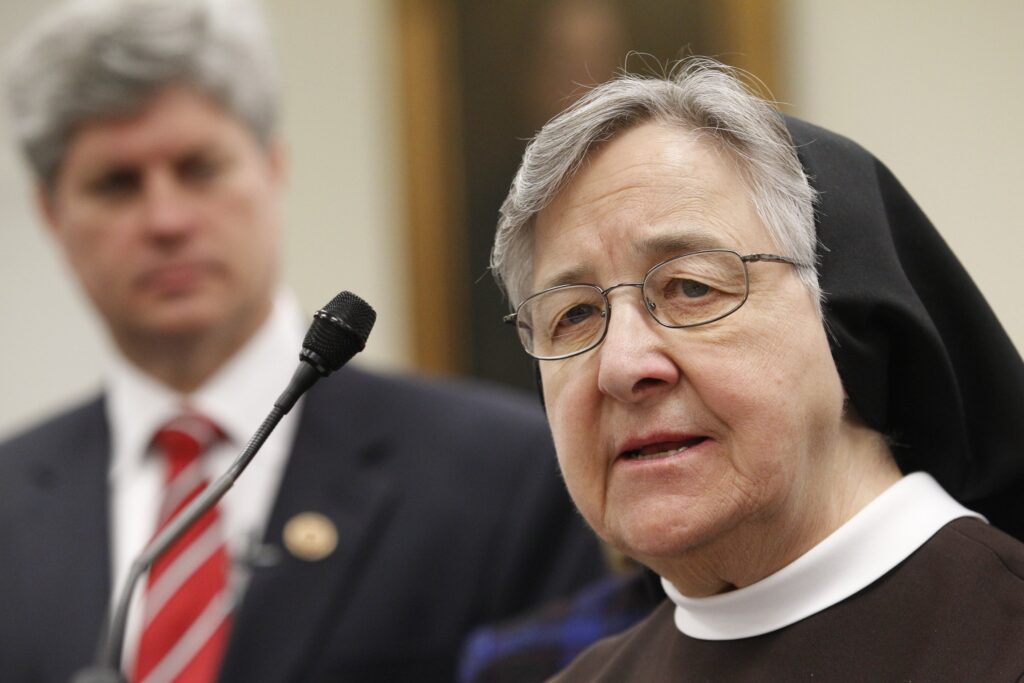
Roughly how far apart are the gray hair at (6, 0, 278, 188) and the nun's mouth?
1966 mm

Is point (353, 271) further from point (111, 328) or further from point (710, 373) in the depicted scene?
point (710, 373)

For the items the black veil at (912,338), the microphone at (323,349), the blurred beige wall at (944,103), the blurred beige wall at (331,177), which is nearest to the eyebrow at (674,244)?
the black veil at (912,338)

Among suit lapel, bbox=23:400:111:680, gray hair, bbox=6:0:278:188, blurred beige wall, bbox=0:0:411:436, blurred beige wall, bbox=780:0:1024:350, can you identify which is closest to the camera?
suit lapel, bbox=23:400:111:680

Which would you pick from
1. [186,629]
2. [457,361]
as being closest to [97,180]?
[186,629]

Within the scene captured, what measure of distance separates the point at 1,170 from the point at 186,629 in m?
4.29

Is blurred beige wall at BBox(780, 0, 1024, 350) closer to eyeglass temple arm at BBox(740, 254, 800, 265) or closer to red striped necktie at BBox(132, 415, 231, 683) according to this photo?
red striped necktie at BBox(132, 415, 231, 683)

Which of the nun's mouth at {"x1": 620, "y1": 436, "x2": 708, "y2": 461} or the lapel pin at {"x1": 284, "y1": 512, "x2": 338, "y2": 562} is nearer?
the nun's mouth at {"x1": 620, "y1": 436, "x2": 708, "y2": 461}

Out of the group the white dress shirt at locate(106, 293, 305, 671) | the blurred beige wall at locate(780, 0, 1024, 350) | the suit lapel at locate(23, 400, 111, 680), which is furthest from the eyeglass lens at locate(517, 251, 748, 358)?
the blurred beige wall at locate(780, 0, 1024, 350)

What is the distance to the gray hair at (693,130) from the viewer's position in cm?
210

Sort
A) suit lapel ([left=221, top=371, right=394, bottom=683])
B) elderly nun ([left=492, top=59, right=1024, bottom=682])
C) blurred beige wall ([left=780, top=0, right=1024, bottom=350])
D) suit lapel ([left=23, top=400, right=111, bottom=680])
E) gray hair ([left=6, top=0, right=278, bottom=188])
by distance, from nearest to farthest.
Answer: elderly nun ([left=492, top=59, right=1024, bottom=682]) < suit lapel ([left=221, top=371, right=394, bottom=683]) < suit lapel ([left=23, top=400, right=111, bottom=680]) < gray hair ([left=6, top=0, right=278, bottom=188]) < blurred beige wall ([left=780, top=0, right=1024, bottom=350])

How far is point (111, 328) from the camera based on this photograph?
3768mm

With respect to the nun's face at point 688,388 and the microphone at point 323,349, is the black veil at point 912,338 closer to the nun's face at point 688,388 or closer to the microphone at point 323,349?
the nun's face at point 688,388

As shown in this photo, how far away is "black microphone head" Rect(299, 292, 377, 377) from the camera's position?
211cm

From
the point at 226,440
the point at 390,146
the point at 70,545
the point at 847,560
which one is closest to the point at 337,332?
the point at 847,560
